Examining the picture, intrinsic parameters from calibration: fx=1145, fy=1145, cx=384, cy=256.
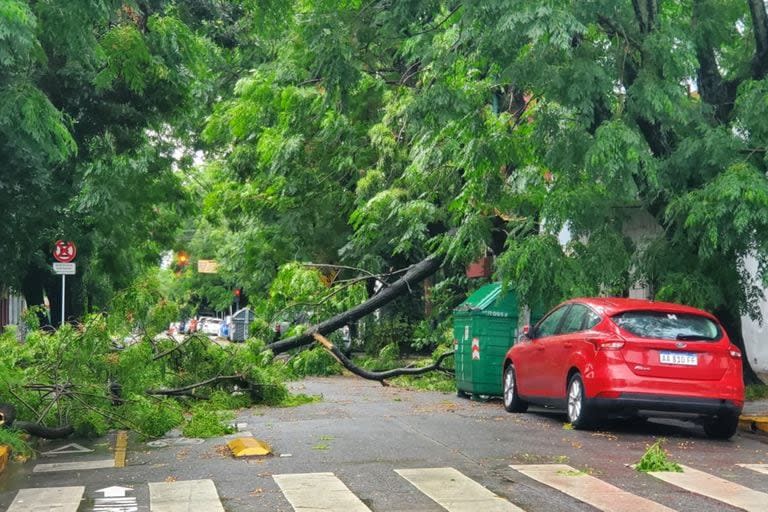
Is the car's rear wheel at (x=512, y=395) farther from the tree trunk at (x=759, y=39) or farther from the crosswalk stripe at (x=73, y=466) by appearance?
the crosswalk stripe at (x=73, y=466)

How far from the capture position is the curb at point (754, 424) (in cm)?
1442

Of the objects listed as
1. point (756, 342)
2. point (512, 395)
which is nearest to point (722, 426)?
point (512, 395)

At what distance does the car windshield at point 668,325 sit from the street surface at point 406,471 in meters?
1.23

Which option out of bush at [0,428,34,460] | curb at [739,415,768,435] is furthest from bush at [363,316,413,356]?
bush at [0,428,34,460]

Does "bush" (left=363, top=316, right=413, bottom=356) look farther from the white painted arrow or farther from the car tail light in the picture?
the white painted arrow

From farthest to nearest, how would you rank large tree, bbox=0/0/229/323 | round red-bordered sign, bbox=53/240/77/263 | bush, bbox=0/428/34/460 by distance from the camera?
round red-bordered sign, bbox=53/240/77/263, bush, bbox=0/428/34/460, large tree, bbox=0/0/229/323

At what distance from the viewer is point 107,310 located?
621 inches

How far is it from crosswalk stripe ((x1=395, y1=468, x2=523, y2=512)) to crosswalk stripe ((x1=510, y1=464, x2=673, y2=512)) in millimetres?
629

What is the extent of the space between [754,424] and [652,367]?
2153mm

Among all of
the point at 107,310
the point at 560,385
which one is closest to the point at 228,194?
the point at 107,310

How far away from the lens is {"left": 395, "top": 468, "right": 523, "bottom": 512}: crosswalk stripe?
8453 millimetres

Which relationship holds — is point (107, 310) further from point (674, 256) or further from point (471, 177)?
point (674, 256)

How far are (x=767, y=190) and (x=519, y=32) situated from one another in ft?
13.0

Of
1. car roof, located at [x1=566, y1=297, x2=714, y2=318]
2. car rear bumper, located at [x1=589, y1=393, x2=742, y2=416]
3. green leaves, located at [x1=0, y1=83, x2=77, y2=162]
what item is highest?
green leaves, located at [x1=0, y1=83, x2=77, y2=162]
